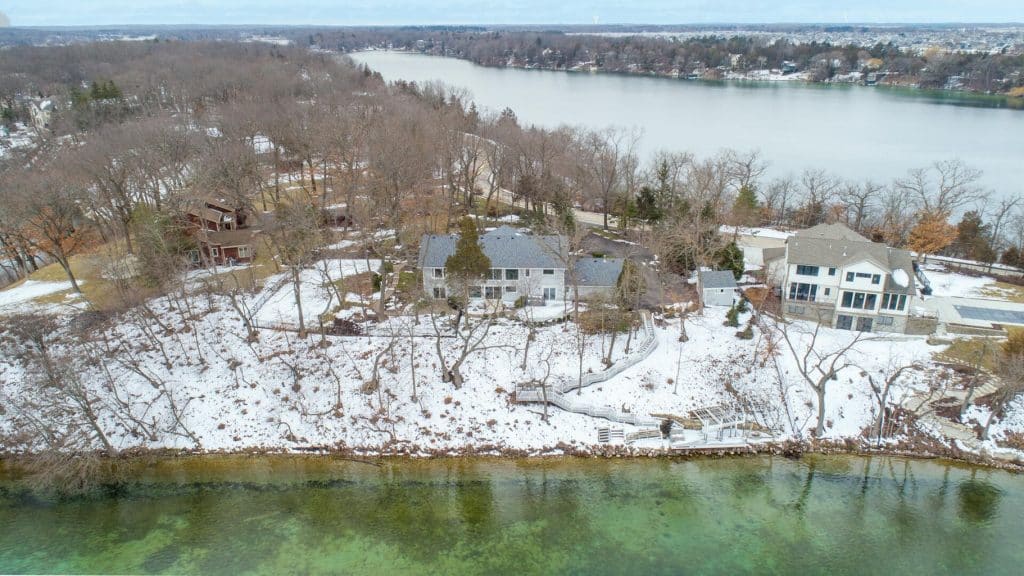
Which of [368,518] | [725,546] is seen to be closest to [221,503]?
[368,518]

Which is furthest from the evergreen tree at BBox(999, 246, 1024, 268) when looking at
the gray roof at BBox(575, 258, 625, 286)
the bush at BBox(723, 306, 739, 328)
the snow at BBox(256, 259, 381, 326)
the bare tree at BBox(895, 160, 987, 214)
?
the snow at BBox(256, 259, 381, 326)

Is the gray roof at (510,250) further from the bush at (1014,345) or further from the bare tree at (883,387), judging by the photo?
the bush at (1014,345)

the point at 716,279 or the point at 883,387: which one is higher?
the point at 716,279

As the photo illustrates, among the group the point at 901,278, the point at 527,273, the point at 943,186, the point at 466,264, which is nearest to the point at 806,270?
the point at 901,278

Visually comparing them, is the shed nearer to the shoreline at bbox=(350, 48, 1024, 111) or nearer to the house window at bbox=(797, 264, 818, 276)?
the house window at bbox=(797, 264, 818, 276)

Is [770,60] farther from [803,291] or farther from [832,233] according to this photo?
[803,291]

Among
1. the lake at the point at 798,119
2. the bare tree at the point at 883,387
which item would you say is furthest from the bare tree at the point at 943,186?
the bare tree at the point at 883,387
